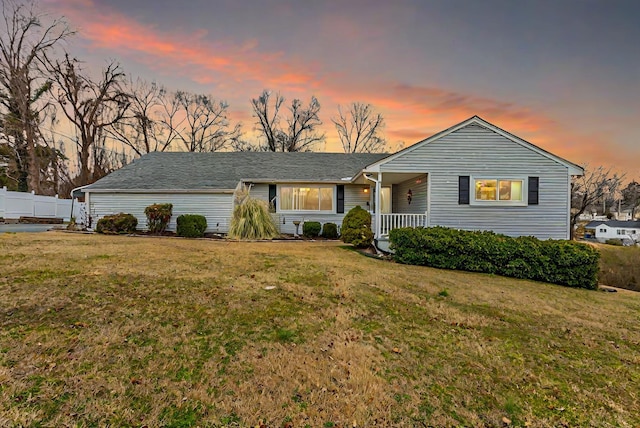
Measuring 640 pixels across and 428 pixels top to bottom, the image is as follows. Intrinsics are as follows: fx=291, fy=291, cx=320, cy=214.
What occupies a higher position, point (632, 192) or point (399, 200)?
point (632, 192)

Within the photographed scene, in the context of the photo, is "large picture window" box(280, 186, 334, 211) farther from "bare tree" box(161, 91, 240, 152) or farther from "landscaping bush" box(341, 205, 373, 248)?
"bare tree" box(161, 91, 240, 152)

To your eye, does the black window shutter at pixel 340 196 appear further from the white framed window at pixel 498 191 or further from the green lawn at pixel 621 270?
the green lawn at pixel 621 270

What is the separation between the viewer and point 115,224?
494 inches

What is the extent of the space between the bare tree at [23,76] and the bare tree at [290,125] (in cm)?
1595

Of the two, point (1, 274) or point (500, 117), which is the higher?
point (500, 117)

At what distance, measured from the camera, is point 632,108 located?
48.8 ft

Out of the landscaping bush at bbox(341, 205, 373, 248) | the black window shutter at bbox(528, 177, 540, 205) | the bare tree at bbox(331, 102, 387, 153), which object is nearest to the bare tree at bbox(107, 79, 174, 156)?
the bare tree at bbox(331, 102, 387, 153)

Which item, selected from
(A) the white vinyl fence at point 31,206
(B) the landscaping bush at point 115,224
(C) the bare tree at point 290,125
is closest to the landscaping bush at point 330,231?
(B) the landscaping bush at point 115,224

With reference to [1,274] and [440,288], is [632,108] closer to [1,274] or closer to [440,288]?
[440,288]

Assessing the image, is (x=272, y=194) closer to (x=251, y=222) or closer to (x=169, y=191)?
(x=251, y=222)

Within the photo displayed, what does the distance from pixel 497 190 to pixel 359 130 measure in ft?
71.0

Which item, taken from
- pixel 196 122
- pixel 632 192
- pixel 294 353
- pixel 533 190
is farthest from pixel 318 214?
pixel 632 192

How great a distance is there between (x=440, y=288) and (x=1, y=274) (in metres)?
7.49

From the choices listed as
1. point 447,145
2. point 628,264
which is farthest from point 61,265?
point 628,264
